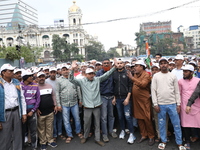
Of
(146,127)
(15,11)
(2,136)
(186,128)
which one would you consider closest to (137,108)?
(146,127)

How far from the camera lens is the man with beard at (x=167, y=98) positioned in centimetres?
349

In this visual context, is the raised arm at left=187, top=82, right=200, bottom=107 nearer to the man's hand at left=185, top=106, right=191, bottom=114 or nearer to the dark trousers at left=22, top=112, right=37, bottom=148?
the man's hand at left=185, top=106, right=191, bottom=114

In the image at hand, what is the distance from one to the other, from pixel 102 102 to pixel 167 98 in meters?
1.58

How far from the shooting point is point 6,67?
3.26 metres

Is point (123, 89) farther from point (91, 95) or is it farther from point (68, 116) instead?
point (68, 116)

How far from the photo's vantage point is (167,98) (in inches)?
137

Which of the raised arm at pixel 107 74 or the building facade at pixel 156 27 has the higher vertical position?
the building facade at pixel 156 27

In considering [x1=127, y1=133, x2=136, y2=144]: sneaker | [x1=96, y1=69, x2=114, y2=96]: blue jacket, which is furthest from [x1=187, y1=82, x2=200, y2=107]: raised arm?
[x1=96, y1=69, x2=114, y2=96]: blue jacket

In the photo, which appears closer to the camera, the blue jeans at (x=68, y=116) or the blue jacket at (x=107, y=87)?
the blue jacket at (x=107, y=87)

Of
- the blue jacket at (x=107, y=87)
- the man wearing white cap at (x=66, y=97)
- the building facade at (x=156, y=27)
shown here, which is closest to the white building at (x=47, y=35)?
the building facade at (x=156, y=27)

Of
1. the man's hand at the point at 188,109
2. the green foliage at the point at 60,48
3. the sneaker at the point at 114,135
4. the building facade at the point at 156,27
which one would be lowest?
the sneaker at the point at 114,135

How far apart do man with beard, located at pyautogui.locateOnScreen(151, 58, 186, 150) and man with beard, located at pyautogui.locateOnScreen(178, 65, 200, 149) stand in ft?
0.58

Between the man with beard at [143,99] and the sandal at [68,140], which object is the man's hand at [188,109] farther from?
the sandal at [68,140]

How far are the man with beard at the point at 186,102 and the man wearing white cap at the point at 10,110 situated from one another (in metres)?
3.63
